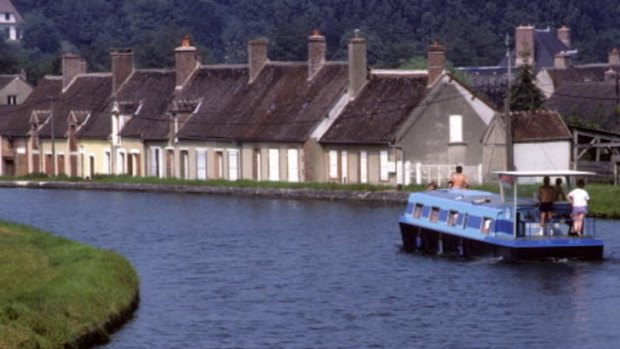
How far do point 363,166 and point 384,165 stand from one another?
1410 millimetres

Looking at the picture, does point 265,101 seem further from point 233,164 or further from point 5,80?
point 5,80

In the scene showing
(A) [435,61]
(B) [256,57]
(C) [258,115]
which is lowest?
(C) [258,115]

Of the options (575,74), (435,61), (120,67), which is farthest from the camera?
(575,74)

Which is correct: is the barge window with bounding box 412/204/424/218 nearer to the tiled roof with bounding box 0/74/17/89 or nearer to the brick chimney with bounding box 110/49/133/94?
the brick chimney with bounding box 110/49/133/94

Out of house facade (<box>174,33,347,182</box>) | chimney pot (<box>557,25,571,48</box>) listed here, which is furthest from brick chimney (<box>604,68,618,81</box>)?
chimney pot (<box>557,25,571,48</box>)

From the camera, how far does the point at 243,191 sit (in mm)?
86625

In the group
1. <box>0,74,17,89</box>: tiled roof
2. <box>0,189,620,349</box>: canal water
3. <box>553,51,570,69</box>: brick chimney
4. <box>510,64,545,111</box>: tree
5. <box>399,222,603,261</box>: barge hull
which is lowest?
<box>0,189,620,349</box>: canal water

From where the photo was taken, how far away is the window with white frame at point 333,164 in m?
87.1

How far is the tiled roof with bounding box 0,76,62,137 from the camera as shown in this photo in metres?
109

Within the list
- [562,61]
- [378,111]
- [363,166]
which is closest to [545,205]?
[363,166]

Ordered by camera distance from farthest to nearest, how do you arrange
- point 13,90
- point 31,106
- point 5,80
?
point 5,80 → point 13,90 → point 31,106

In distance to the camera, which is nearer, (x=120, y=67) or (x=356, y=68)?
(x=356, y=68)

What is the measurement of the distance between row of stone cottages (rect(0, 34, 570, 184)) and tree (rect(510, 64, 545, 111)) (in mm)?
11865

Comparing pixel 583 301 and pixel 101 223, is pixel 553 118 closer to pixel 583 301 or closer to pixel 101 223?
pixel 101 223
